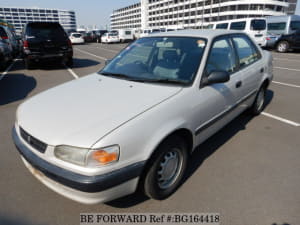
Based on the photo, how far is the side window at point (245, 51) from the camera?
10.7ft

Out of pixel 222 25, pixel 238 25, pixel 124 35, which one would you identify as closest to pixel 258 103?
pixel 238 25

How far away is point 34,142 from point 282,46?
55.5ft

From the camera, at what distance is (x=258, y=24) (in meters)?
15.4

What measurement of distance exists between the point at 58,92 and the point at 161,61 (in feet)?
4.36

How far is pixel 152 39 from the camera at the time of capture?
3188mm

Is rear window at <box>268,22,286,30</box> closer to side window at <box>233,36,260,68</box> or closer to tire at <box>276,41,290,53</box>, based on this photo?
tire at <box>276,41,290,53</box>

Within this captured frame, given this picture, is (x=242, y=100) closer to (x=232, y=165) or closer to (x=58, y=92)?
(x=232, y=165)

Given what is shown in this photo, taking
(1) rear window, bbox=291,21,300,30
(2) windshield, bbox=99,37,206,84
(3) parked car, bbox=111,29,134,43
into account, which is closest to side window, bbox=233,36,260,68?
(2) windshield, bbox=99,37,206,84

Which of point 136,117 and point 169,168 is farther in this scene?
point 169,168

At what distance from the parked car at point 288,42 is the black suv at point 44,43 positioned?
1362cm

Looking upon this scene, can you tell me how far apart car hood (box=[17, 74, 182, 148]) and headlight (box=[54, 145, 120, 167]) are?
5cm

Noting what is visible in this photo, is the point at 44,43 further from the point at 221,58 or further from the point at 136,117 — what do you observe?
the point at 136,117

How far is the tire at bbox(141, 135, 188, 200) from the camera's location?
1.94m

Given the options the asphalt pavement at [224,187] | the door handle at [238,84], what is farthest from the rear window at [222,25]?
the door handle at [238,84]
